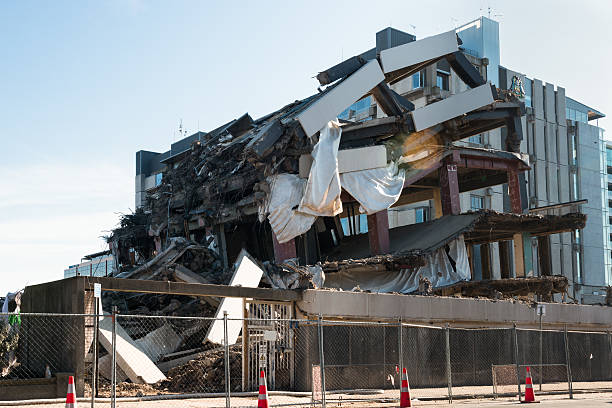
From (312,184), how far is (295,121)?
9.49 ft

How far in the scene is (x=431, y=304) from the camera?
25766 millimetres

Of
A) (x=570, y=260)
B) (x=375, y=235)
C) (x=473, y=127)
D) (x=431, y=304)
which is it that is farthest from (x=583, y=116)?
(x=431, y=304)

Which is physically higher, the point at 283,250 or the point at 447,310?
the point at 283,250

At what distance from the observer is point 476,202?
6788 centimetres

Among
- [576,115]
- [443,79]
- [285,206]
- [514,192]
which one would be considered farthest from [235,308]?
[576,115]

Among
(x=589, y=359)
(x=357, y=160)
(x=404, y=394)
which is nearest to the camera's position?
(x=404, y=394)

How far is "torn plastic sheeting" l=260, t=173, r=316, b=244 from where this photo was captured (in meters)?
34.0

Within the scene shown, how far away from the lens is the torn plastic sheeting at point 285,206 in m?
34.0

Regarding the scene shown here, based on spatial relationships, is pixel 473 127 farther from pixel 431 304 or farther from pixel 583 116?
pixel 583 116

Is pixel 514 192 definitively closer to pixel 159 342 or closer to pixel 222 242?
pixel 222 242

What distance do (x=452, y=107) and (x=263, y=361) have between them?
23.8 metres

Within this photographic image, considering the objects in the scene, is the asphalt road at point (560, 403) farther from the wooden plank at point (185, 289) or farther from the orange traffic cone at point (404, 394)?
the wooden plank at point (185, 289)

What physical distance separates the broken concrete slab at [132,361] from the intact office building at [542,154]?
145 feet

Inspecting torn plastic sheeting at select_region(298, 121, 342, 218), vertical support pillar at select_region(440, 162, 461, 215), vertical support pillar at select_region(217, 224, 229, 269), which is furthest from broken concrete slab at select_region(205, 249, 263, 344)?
vertical support pillar at select_region(440, 162, 461, 215)
